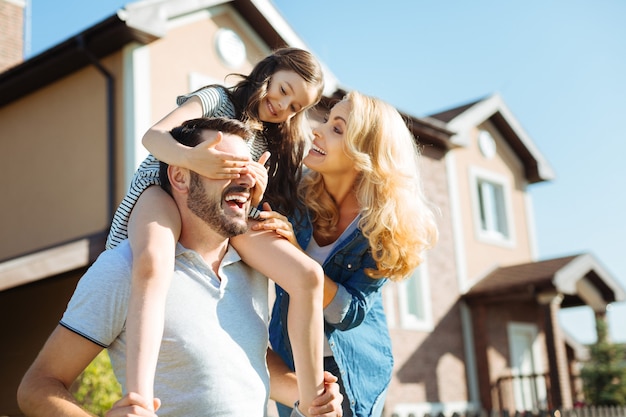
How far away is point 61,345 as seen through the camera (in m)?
2.24

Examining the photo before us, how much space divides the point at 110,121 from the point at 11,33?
7.51m

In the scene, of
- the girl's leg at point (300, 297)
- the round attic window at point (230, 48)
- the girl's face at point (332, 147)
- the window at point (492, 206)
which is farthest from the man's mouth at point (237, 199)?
the window at point (492, 206)

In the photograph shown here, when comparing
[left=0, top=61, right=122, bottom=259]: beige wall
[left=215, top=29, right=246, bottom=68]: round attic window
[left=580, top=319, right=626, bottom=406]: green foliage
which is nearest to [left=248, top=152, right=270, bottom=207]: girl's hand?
[left=0, top=61, right=122, bottom=259]: beige wall

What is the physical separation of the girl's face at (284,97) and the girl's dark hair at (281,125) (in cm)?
3

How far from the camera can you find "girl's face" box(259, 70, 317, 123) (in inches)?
141

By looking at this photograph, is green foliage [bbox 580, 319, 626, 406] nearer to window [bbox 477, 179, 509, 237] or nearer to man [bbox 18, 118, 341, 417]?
window [bbox 477, 179, 509, 237]

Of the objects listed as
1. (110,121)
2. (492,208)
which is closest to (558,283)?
(492,208)

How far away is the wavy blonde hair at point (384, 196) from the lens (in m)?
3.15

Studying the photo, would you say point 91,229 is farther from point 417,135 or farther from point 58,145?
point 417,135

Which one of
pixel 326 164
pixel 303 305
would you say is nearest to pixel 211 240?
pixel 303 305

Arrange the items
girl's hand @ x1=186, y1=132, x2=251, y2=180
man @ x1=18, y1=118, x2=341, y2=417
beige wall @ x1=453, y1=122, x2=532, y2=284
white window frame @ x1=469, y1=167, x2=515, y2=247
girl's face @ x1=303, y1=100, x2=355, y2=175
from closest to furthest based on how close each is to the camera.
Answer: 1. man @ x1=18, y1=118, x2=341, y2=417
2. girl's hand @ x1=186, y1=132, x2=251, y2=180
3. girl's face @ x1=303, y1=100, x2=355, y2=175
4. beige wall @ x1=453, y1=122, x2=532, y2=284
5. white window frame @ x1=469, y1=167, x2=515, y2=247

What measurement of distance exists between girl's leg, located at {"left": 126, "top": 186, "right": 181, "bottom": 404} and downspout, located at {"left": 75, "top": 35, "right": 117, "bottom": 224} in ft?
25.2

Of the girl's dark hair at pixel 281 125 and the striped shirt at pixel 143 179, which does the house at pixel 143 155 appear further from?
the striped shirt at pixel 143 179

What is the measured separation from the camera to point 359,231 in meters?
3.22
